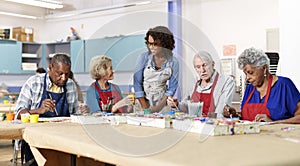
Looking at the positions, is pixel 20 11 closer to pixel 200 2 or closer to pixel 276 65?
pixel 200 2

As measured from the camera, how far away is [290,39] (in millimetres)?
4098

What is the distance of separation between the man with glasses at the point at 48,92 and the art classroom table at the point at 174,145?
2.23 ft

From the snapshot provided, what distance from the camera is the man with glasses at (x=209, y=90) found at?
3.03 m

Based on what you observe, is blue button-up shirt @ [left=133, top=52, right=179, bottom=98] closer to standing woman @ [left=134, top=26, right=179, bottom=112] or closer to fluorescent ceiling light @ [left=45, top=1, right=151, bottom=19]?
standing woman @ [left=134, top=26, right=179, bottom=112]

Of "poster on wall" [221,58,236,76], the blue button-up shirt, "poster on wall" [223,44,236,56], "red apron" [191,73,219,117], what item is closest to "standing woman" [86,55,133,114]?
the blue button-up shirt

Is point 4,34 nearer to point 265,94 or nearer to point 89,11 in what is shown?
point 89,11

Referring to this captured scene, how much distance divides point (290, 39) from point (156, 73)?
5.56 ft

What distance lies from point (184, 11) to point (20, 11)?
4.16m

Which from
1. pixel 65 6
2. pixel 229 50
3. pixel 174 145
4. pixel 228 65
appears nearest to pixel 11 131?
pixel 174 145

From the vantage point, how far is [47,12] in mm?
9562

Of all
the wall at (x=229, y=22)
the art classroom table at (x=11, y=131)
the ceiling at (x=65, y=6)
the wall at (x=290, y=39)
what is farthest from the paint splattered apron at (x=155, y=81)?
the ceiling at (x=65, y=6)

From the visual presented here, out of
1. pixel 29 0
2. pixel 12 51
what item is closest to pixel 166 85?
pixel 29 0

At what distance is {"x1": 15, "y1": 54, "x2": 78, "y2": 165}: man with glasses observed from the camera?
3045 millimetres

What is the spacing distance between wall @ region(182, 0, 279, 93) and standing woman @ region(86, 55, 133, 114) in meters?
2.50
